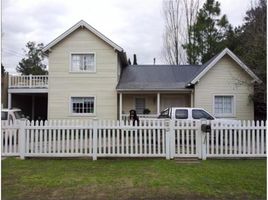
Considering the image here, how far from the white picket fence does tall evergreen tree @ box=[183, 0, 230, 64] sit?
94.9ft

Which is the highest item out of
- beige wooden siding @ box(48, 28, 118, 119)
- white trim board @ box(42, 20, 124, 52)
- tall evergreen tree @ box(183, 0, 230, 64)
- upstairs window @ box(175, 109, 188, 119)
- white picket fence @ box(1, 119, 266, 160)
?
tall evergreen tree @ box(183, 0, 230, 64)

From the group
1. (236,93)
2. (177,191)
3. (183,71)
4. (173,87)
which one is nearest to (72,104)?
(173,87)

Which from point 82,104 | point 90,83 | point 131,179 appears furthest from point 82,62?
point 131,179

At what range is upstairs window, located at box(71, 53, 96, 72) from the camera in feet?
83.7

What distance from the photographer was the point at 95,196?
7.11 m

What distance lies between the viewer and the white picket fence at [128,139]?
12203mm

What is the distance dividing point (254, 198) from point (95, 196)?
→ 287 centimetres

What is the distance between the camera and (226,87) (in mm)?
24219

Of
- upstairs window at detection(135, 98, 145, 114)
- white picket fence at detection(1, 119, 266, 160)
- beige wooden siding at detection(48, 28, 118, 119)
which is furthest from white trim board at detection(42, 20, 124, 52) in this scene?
white picket fence at detection(1, 119, 266, 160)

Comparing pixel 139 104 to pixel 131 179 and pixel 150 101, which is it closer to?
pixel 150 101

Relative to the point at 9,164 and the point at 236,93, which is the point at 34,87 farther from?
the point at 9,164

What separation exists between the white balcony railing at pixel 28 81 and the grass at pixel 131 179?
17068 millimetres

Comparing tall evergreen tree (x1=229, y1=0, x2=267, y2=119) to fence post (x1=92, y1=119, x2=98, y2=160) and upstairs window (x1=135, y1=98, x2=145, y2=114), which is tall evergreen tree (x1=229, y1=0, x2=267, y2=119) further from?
fence post (x1=92, y1=119, x2=98, y2=160)

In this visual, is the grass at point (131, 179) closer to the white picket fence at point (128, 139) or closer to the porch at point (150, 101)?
the white picket fence at point (128, 139)
